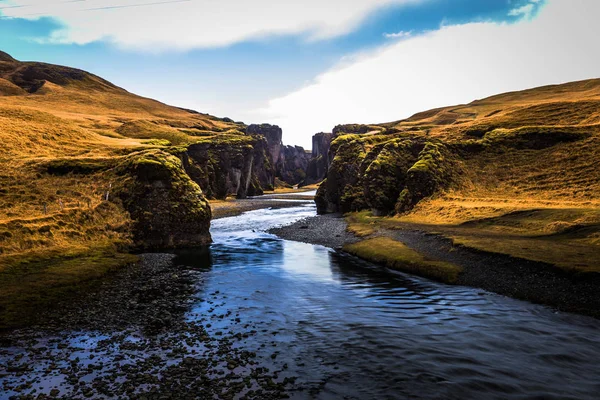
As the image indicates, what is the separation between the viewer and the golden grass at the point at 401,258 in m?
35.3

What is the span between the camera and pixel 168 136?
159 m

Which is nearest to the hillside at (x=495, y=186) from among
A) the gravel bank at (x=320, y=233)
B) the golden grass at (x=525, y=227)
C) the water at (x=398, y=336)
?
the golden grass at (x=525, y=227)

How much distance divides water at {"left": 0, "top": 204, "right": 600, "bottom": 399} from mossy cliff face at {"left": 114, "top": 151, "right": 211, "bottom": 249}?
18.6m

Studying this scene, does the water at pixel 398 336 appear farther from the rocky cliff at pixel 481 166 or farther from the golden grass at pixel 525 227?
the rocky cliff at pixel 481 166

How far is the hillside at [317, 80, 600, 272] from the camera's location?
4006 centimetres

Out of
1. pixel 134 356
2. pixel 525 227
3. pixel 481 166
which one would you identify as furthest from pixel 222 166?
pixel 134 356

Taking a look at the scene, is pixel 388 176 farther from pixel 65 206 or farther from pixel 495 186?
pixel 65 206

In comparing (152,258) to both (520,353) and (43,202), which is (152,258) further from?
(520,353)

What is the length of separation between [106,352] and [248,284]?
16725mm

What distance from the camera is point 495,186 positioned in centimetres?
7312

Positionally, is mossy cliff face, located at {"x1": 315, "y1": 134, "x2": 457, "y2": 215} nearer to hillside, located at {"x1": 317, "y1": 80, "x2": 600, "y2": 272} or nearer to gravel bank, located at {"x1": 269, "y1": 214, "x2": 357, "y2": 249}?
hillside, located at {"x1": 317, "y1": 80, "x2": 600, "y2": 272}

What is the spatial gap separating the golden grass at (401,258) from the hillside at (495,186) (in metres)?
5.50

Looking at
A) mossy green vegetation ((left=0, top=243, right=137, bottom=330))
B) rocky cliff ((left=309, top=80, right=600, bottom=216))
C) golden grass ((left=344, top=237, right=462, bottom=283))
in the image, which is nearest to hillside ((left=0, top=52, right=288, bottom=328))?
mossy green vegetation ((left=0, top=243, right=137, bottom=330))

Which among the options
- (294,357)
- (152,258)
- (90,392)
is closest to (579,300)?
(294,357)
